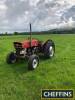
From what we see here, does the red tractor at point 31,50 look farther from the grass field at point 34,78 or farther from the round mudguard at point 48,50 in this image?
the grass field at point 34,78

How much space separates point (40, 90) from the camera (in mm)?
10625

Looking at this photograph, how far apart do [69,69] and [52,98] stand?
4.48 meters

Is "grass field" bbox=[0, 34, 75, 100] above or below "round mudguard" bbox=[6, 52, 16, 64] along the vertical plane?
below

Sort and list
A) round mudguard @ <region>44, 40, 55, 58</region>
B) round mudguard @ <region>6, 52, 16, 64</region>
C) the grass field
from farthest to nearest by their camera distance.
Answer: round mudguard @ <region>44, 40, 55, 58</region> < round mudguard @ <region>6, 52, 16, 64</region> < the grass field

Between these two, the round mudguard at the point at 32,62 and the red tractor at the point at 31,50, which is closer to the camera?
the round mudguard at the point at 32,62

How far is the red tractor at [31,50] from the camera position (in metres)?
14.3

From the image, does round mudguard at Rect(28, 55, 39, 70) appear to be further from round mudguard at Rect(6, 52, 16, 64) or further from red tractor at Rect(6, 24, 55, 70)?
round mudguard at Rect(6, 52, 16, 64)

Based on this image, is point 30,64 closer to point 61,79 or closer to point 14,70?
point 14,70

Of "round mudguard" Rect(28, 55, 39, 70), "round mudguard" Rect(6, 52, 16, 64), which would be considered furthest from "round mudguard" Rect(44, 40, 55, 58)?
"round mudguard" Rect(28, 55, 39, 70)

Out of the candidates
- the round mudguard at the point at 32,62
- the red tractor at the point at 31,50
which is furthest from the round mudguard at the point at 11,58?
the round mudguard at the point at 32,62

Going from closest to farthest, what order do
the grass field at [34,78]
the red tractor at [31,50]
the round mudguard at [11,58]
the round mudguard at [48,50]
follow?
the grass field at [34,78] → the red tractor at [31,50] → the round mudguard at [11,58] → the round mudguard at [48,50]

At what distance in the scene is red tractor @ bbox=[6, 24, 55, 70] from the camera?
1432cm

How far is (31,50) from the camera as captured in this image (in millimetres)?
15625

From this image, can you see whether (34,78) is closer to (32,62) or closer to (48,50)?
(32,62)
